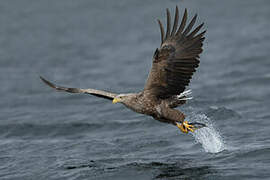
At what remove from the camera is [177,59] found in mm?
10539

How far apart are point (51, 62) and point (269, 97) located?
7696mm

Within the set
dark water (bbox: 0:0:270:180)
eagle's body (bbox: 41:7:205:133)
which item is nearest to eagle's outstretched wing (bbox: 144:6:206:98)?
eagle's body (bbox: 41:7:205:133)

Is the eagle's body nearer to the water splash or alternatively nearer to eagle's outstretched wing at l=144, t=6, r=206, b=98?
eagle's outstretched wing at l=144, t=6, r=206, b=98

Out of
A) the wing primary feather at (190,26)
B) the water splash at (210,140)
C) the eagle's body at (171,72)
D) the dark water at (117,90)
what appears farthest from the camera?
the water splash at (210,140)

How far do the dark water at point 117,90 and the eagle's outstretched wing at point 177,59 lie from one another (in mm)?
1413

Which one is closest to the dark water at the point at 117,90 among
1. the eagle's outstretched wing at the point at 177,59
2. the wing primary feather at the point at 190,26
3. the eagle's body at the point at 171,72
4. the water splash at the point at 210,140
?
the water splash at the point at 210,140

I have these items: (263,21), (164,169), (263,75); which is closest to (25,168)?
(164,169)

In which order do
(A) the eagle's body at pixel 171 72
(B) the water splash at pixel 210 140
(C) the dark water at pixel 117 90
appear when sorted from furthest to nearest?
(B) the water splash at pixel 210 140 < (C) the dark water at pixel 117 90 < (A) the eagle's body at pixel 171 72

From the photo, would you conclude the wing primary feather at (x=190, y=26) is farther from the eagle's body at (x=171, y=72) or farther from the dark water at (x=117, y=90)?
the dark water at (x=117, y=90)

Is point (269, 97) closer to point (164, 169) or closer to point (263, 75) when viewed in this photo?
point (263, 75)

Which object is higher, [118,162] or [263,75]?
[263,75]

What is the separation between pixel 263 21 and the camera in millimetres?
21938

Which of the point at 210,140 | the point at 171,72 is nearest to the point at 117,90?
the point at 210,140

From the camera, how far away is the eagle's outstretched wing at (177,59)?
34.5 feet
